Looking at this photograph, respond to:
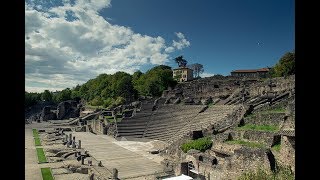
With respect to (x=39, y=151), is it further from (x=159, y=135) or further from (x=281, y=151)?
(x=281, y=151)

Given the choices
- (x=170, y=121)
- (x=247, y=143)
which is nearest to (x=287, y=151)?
(x=247, y=143)

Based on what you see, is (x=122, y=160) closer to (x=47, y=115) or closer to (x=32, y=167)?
(x=32, y=167)

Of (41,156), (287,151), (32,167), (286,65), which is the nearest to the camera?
(287,151)

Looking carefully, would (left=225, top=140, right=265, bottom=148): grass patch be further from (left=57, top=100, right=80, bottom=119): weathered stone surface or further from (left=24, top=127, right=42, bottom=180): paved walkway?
(left=57, top=100, right=80, bottom=119): weathered stone surface

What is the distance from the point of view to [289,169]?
16.3 metres

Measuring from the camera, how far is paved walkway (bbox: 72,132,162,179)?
968 inches

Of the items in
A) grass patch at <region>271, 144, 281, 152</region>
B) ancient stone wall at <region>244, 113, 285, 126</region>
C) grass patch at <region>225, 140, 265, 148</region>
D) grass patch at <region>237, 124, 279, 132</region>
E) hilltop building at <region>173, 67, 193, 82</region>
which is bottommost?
grass patch at <region>225, 140, 265, 148</region>

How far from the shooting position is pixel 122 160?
28.6 metres

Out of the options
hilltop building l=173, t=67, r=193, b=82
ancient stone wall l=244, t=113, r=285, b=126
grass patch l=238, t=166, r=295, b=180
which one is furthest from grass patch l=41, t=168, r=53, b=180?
hilltop building l=173, t=67, r=193, b=82

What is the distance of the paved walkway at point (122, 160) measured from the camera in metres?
24.6

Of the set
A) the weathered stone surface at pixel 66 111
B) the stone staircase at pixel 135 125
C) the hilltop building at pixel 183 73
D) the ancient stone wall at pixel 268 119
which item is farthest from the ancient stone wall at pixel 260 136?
the hilltop building at pixel 183 73

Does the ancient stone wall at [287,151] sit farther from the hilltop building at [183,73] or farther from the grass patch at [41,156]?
the hilltop building at [183,73]

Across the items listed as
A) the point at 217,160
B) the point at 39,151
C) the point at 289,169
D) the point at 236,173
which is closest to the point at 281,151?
the point at 289,169
